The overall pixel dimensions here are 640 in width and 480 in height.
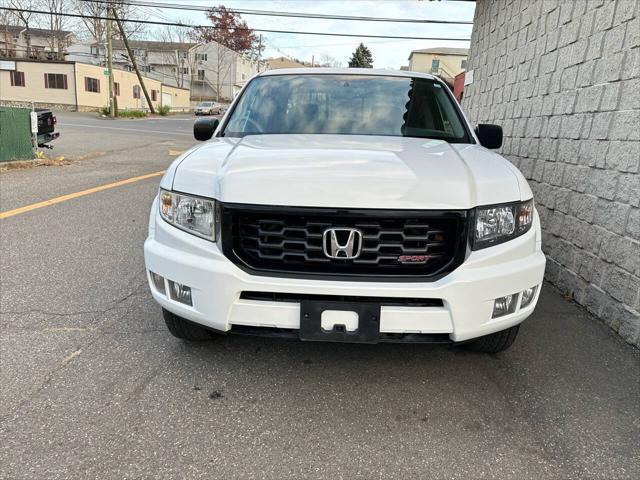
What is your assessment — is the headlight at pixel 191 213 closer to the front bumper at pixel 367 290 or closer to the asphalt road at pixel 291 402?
the front bumper at pixel 367 290

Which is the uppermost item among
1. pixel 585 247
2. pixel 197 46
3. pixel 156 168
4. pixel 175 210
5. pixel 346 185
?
pixel 197 46

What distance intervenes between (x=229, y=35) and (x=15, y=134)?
69466 mm

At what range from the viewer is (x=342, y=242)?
2.18 m

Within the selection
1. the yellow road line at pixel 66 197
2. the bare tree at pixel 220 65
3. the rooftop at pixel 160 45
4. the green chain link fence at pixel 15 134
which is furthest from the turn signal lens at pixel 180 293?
the rooftop at pixel 160 45

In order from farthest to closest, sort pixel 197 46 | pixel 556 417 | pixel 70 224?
pixel 197 46
pixel 70 224
pixel 556 417

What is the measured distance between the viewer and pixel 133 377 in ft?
8.54

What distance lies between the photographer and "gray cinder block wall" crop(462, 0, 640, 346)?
3340 millimetres

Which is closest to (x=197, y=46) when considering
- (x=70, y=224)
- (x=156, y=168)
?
(x=156, y=168)

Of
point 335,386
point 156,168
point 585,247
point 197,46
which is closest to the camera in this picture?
point 335,386

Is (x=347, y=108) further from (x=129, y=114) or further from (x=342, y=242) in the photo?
(x=129, y=114)

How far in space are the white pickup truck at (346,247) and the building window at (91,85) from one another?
4371 cm

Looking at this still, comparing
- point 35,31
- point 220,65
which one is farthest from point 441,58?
point 35,31

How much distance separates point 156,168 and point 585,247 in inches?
362

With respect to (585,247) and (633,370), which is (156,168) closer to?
(585,247)
